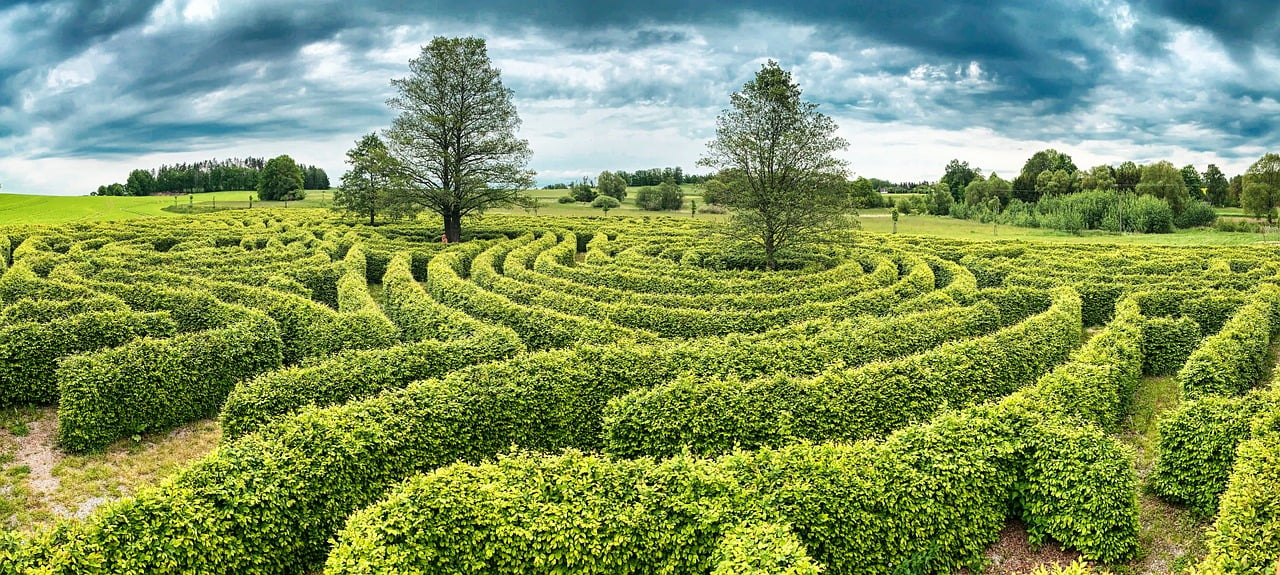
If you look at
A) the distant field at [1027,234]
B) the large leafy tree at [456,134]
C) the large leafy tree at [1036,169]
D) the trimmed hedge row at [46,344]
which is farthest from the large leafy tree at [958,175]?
the trimmed hedge row at [46,344]

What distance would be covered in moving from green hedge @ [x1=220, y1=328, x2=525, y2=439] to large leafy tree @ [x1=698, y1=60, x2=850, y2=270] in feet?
61.5

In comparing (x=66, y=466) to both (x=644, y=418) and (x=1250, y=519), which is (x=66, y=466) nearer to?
(x=644, y=418)

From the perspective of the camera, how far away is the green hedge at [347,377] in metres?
18.3

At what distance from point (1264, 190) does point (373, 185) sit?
8863 centimetres

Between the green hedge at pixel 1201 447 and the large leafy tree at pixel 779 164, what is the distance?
21383 millimetres

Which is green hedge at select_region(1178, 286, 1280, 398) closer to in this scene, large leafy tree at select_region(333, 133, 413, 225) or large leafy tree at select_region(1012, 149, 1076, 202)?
large leafy tree at select_region(333, 133, 413, 225)

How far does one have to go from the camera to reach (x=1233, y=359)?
2117 centimetres

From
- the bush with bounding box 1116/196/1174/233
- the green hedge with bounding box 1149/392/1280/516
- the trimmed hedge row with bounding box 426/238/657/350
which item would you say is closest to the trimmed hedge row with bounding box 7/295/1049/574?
the trimmed hedge row with bounding box 426/238/657/350

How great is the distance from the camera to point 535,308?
2611 cm

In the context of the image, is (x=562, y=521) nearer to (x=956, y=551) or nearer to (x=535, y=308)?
(x=956, y=551)

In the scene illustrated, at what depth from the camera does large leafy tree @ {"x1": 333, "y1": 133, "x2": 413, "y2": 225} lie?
5144cm

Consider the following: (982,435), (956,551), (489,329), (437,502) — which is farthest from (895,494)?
(489,329)

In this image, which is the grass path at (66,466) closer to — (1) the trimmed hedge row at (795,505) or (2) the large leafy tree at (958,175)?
(1) the trimmed hedge row at (795,505)

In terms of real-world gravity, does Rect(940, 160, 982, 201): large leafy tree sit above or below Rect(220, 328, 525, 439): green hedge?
above
